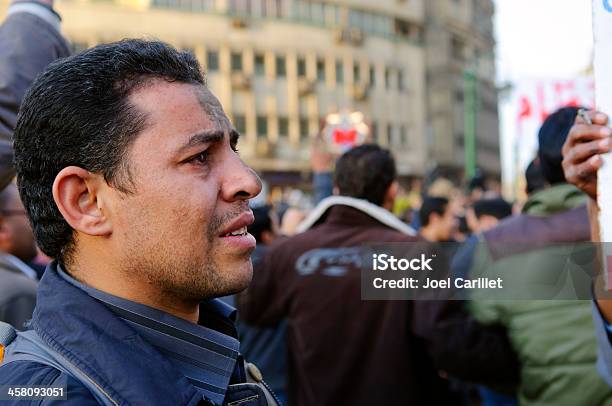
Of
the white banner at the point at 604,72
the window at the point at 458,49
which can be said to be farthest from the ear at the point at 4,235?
the window at the point at 458,49

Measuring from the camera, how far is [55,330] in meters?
1.25

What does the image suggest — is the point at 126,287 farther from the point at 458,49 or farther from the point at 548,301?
the point at 458,49

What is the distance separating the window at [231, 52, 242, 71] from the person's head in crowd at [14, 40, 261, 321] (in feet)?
118

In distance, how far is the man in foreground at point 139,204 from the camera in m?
1.37

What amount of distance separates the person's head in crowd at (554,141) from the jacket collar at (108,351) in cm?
183

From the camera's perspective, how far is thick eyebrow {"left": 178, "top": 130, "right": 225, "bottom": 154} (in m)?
1.40

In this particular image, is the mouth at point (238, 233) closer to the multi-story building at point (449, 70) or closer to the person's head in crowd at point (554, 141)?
the person's head in crowd at point (554, 141)

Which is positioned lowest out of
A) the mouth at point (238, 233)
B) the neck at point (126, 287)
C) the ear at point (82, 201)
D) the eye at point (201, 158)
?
the neck at point (126, 287)

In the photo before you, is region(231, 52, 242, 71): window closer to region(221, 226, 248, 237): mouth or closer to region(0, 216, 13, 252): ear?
region(0, 216, 13, 252): ear

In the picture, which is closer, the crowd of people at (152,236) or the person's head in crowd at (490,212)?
the crowd of people at (152,236)

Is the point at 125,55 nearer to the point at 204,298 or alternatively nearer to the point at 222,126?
the point at 222,126

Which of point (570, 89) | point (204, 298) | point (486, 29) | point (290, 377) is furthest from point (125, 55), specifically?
point (486, 29)

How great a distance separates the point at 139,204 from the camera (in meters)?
1.38

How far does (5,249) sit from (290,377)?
1.56 m
